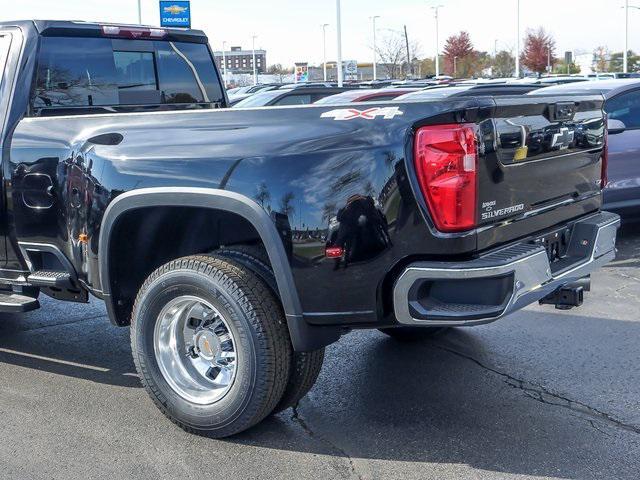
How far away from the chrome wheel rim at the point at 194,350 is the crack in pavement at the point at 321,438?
0.45m

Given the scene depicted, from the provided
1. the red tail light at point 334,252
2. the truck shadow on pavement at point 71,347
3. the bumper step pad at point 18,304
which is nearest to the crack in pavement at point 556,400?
the red tail light at point 334,252

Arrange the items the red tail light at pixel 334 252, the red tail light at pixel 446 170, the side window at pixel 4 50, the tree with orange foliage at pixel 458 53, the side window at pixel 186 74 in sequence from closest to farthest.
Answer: the red tail light at pixel 446 170 → the red tail light at pixel 334 252 → the side window at pixel 4 50 → the side window at pixel 186 74 → the tree with orange foliage at pixel 458 53

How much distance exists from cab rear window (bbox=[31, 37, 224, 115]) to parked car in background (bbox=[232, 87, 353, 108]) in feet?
22.3

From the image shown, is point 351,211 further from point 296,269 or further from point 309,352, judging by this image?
point 309,352

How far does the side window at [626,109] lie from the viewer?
8.49 meters

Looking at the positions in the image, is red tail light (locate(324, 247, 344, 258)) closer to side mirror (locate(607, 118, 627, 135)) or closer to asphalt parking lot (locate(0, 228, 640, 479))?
asphalt parking lot (locate(0, 228, 640, 479))

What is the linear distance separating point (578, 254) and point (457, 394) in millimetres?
1014

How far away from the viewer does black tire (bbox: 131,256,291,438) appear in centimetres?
380

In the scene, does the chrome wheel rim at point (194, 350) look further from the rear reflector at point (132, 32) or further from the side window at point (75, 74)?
the rear reflector at point (132, 32)

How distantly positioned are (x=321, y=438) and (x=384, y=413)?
444mm

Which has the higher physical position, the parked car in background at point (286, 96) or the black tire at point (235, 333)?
the parked car in background at point (286, 96)

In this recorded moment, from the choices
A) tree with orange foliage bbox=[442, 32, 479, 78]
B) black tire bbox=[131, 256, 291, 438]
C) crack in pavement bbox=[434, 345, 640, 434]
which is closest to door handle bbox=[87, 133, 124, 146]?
black tire bbox=[131, 256, 291, 438]

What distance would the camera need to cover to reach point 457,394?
4586mm

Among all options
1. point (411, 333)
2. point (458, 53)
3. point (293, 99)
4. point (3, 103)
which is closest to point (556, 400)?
point (411, 333)
